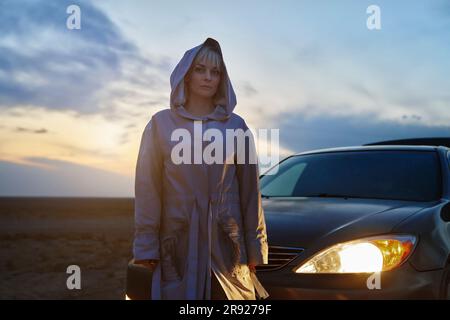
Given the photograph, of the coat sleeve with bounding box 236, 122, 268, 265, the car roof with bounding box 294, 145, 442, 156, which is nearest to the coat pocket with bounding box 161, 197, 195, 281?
the coat sleeve with bounding box 236, 122, 268, 265

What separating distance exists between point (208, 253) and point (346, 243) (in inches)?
39.3

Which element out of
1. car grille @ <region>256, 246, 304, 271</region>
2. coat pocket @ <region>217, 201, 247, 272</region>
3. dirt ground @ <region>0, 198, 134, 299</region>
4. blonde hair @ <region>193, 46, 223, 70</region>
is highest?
blonde hair @ <region>193, 46, 223, 70</region>

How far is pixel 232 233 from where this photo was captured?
2705 millimetres

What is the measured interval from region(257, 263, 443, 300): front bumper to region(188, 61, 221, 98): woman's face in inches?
48.3

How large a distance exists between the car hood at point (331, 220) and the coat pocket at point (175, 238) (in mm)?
859

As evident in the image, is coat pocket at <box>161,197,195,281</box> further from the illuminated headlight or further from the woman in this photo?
the illuminated headlight

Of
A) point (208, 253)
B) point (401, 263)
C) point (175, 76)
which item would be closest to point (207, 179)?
point (208, 253)

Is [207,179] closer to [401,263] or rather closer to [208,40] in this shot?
[208,40]

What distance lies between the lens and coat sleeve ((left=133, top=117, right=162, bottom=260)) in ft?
8.57

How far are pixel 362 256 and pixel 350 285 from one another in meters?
0.21

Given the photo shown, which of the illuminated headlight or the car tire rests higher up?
the illuminated headlight

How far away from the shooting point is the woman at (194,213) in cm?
265

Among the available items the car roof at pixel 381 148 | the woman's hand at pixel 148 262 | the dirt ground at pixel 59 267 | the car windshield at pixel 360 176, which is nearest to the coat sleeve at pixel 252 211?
the woman's hand at pixel 148 262
